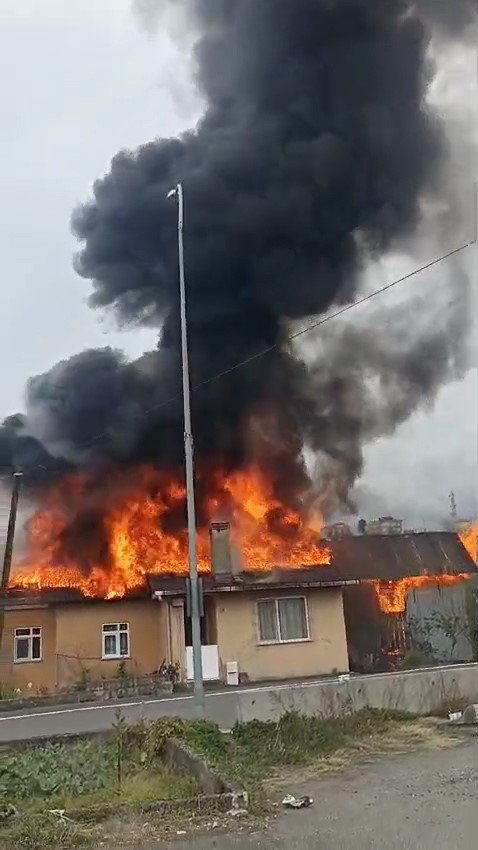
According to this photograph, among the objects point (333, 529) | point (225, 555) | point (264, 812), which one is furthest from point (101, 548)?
point (264, 812)

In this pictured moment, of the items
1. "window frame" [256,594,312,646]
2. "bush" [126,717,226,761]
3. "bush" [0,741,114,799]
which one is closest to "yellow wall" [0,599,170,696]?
"window frame" [256,594,312,646]

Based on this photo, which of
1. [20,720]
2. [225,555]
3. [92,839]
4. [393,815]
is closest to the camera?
[92,839]

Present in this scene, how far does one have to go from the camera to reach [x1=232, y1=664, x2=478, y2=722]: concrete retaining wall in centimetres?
1128

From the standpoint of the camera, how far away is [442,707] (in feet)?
41.3

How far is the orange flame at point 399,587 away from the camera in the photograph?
77.5ft

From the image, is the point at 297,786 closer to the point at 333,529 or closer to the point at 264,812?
the point at 264,812

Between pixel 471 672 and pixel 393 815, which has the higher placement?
pixel 471 672

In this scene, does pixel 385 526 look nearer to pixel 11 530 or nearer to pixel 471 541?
pixel 471 541

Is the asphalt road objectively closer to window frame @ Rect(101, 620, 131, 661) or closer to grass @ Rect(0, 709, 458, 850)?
grass @ Rect(0, 709, 458, 850)

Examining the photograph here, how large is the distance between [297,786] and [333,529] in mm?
23466

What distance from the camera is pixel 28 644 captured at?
67.7 ft

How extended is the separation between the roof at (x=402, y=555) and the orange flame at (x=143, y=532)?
212 cm

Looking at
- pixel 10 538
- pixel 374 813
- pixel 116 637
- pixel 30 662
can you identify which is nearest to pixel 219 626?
pixel 116 637

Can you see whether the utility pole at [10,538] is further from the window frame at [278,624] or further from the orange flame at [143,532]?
the window frame at [278,624]
